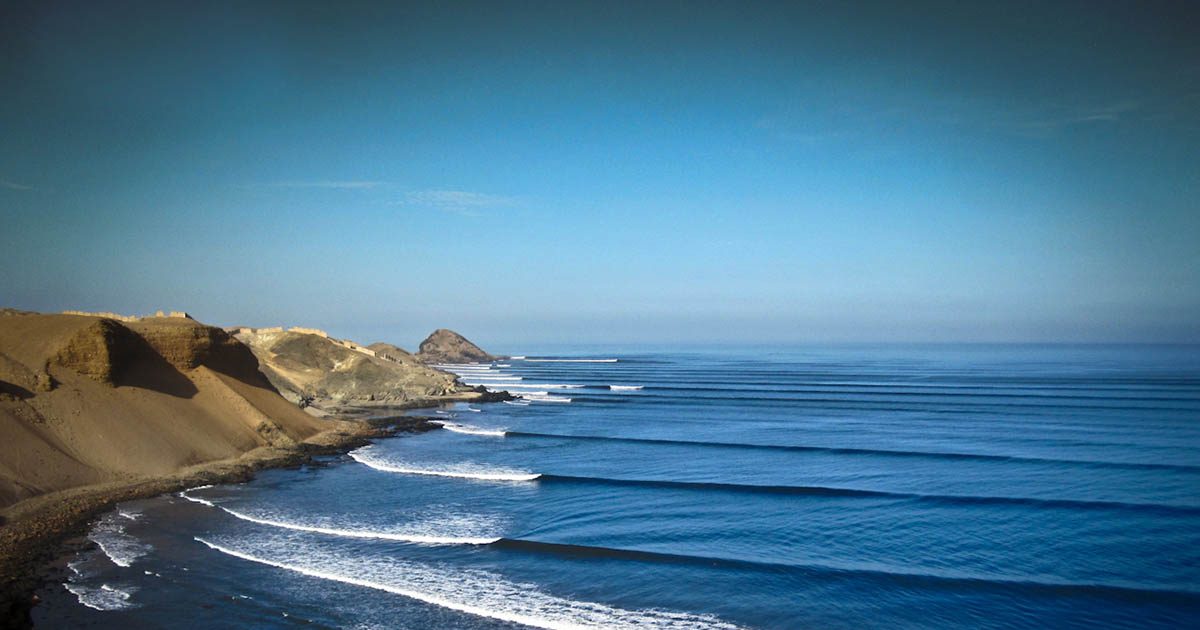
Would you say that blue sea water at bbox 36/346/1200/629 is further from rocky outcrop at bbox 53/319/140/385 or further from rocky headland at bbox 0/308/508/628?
rocky outcrop at bbox 53/319/140/385

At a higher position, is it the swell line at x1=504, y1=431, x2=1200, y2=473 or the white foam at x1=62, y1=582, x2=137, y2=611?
the white foam at x1=62, y1=582, x2=137, y2=611

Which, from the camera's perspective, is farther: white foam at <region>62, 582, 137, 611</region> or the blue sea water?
the blue sea water

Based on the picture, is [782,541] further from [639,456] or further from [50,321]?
[50,321]

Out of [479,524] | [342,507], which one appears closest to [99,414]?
[342,507]

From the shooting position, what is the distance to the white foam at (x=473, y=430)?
32278mm

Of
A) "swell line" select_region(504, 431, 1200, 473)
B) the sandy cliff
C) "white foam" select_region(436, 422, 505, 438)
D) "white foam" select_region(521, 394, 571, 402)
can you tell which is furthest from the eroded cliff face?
the sandy cliff

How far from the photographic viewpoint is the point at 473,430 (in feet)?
110

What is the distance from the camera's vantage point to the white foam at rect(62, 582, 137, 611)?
10328 millimetres

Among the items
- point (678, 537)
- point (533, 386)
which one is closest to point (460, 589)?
point (678, 537)

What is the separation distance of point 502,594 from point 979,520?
12.1 m

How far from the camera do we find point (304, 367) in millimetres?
48062

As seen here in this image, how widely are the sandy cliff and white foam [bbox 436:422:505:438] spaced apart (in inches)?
317

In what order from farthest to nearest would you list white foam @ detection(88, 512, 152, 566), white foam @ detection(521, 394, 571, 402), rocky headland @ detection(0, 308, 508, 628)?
white foam @ detection(521, 394, 571, 402) → rocky headland @ detection(0, 308, 508, 628) → white foam @ detection(88, 512, 152, 566)

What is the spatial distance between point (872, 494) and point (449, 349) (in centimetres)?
10419
